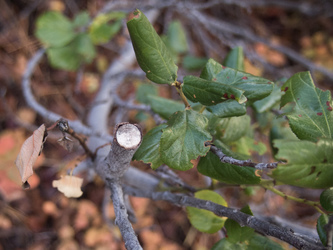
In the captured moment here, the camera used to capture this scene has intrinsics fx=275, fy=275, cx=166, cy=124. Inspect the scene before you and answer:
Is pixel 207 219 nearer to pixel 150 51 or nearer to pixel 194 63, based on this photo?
pixel 150 51

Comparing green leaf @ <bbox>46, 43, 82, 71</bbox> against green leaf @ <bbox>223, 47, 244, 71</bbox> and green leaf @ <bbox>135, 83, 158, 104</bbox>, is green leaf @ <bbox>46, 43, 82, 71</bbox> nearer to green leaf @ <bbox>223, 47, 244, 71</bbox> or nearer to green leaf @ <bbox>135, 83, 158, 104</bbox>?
green leaf @ <bbox>135, 83, 158, 104</bbox>

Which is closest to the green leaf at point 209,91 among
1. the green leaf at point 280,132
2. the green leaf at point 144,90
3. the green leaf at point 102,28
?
the green leaf at point 280,132

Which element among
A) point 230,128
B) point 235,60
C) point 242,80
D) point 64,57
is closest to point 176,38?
point 64,57

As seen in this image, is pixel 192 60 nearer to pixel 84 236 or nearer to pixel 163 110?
pixel 163 110

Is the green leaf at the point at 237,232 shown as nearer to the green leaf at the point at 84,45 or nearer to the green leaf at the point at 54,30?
the green leaf at the point at 84,45

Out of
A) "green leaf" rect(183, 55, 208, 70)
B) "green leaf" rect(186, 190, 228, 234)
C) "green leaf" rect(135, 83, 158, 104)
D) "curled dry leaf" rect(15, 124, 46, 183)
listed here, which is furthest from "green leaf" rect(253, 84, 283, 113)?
"green leaf" rect(135, 83, 158, 104)

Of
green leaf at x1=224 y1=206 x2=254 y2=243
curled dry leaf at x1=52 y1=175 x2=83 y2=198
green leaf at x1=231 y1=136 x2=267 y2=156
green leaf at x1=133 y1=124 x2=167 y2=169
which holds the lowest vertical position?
green leaf at x1=224 y1=206 x2=254 y2=243
